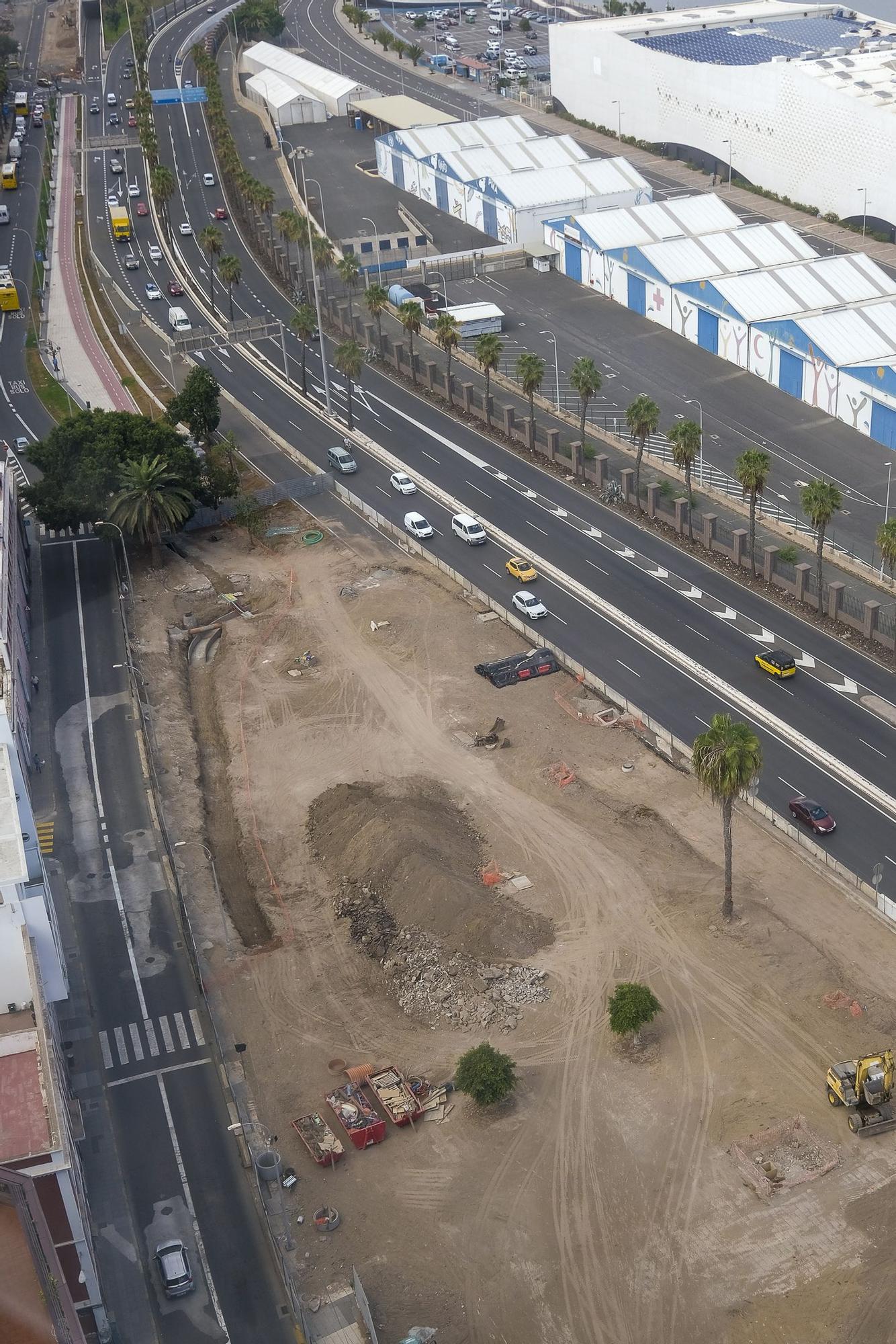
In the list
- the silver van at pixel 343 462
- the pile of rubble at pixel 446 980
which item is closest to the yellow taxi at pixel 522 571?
the silver van at pixel 343 462

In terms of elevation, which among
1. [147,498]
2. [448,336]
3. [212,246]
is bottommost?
[147,498]

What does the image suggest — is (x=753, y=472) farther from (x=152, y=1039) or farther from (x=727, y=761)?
(x=152, y=1039)

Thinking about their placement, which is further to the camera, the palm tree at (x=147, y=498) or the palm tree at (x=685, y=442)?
the palm tree at (x=147, y=498)

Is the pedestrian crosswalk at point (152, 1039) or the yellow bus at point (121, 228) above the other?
the yellow bus at point (121, 228)

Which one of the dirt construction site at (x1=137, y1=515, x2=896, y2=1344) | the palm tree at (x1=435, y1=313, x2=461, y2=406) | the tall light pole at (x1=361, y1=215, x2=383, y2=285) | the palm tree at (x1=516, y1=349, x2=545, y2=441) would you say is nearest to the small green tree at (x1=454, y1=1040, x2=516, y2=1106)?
the dirt construction site at (x1=137, y1=515, x2=896, y2=1344)

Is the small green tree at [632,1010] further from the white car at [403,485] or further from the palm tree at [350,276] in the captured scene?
the palm tree at [350,276]

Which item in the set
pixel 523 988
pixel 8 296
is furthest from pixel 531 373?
pixel 8 296

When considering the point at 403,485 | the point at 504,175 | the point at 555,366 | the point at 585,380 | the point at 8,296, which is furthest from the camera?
the point at 504,175
